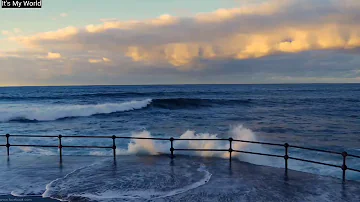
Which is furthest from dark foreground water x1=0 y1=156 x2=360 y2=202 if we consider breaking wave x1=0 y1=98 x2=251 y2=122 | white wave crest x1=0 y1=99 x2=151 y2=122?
breaking wave x1=0 y1=98 x2=251 y2=122

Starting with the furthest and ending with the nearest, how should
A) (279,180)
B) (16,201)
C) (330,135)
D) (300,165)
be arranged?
(330,135)
(300,165)
(279,180)
(16,201)

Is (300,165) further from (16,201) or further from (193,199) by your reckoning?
(16,201)

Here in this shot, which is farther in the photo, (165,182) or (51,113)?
(51,113)

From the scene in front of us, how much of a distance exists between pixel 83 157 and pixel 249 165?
591 cm

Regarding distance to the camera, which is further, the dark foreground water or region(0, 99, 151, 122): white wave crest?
region(0, 99, 151, 122): white wave crest

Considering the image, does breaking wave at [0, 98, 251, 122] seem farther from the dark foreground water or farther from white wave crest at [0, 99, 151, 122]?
the dark foreground water

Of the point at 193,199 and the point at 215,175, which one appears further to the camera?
the point at 215,175

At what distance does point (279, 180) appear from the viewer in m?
8.05

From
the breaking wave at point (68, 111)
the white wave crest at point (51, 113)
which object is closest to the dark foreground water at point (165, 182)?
the white wave crest at point (51, 113)

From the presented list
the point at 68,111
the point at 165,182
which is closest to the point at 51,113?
the point at 68,111

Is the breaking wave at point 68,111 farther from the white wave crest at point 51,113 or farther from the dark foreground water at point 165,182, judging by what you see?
the dark foreground water at point 165,182

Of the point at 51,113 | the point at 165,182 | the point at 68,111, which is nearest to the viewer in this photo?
the point at 165,182

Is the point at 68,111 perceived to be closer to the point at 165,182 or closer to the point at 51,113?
the point at 51,113

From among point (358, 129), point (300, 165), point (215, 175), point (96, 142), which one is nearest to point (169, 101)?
point (358, 129)
